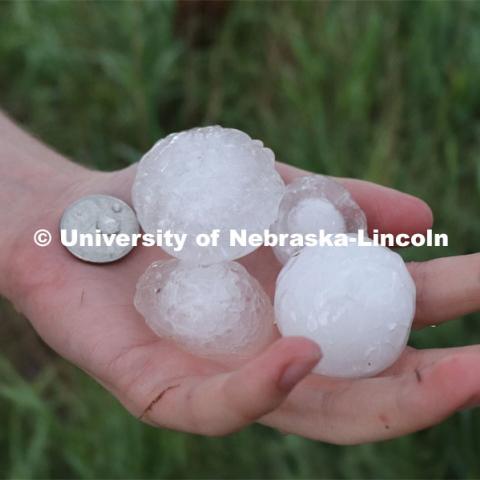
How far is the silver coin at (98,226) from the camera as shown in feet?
4.44

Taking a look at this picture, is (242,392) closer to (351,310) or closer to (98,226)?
(351,310)

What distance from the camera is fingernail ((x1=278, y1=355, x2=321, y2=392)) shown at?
2.98ft

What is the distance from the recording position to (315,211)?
1377mm

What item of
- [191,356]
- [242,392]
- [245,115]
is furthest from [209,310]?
[245,115]

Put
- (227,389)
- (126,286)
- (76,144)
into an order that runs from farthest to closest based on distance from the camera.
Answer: (76,144) < (126,286) < (227,389)

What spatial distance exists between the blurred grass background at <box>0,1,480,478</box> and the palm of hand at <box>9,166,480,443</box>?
32cm

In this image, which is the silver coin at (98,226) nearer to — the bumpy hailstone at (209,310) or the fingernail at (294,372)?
the bumpy hailstone at (209,310)

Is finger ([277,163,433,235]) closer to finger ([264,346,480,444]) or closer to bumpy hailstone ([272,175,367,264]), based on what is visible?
bumpy hailstone ([272,175,367,264])

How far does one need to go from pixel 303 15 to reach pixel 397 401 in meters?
1.46

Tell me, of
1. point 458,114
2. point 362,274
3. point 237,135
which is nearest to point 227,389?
point 362,274

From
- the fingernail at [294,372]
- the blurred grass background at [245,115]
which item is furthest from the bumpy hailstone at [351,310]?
the blurred grass background at [245,115]

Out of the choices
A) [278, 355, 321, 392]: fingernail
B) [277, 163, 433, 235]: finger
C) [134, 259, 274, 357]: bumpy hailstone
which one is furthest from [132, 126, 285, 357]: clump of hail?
[278, 355, 321, 392]: fingernail

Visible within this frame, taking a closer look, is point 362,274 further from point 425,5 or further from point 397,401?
point 425,5

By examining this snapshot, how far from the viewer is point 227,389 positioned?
3.10ft
